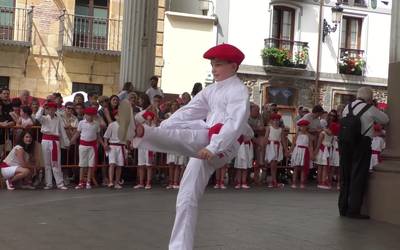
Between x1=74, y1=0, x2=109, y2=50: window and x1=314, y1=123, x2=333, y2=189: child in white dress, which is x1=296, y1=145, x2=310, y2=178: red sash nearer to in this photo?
x1=314, y1=123, x2=333, y2=189: child in white dress

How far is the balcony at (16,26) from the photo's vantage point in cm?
2715

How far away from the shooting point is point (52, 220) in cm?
825

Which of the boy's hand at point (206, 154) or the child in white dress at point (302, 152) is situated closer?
the boy's hand at point (206, 154)

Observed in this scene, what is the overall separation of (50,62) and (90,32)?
2231 millimetres

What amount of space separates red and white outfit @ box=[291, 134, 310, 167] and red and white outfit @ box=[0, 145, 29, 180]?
6.01 m

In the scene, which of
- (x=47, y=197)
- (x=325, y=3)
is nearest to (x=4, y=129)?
(x=47, y=197)

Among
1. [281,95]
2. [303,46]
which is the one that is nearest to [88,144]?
[281,95]

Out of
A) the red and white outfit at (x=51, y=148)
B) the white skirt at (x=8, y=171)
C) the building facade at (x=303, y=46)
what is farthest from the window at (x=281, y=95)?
the white skirt at (x=8, y=171)

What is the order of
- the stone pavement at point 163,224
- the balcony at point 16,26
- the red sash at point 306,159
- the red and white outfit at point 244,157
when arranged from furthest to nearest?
the balcony at point 16,26, the red sash at point 306,159, the red and white outfit at point 244,157, the stone pavement at point 163,224

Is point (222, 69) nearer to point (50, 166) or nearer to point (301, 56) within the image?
point (50, 166)

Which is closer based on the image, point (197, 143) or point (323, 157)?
point (197, 143)

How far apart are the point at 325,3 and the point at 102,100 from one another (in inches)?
860

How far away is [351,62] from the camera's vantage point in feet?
111

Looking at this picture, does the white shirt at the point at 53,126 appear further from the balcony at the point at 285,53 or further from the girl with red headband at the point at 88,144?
the balcony at the point at 285,53
